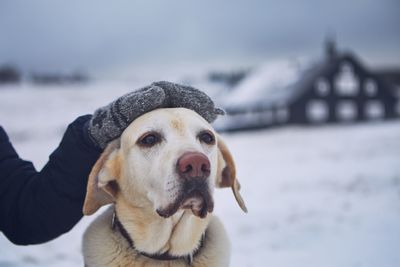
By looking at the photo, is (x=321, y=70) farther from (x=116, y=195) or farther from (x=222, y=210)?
(x=116, y=195)

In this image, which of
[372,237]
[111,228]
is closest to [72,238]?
[111,228]

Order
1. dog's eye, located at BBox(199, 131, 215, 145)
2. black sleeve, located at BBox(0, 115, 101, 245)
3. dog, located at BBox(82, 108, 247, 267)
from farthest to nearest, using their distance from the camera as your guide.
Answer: black sleeve, located at BBox(0, 115, 101, 245) < dog's eye, located at BBox(199, 131, 215, 145) < dog, located at BBox(82, 108, 247, 267)

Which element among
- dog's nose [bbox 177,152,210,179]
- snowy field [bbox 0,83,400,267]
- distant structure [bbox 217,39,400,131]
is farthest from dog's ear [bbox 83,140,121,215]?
distant structure [bbox 217,39,400,131]

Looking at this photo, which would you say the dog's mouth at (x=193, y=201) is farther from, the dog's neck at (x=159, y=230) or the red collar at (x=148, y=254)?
the red collar at (x=148, y=254)

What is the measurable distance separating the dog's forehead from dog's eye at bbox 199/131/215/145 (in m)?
0.04

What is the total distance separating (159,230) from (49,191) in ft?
2.61

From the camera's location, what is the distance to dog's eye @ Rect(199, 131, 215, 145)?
248 centimetres

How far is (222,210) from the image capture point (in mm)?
6453

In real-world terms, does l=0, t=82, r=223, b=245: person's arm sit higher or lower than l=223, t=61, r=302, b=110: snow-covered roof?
higher

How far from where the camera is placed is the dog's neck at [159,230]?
2438 millimetres

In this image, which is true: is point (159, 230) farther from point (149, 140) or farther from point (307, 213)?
point (307, 213)

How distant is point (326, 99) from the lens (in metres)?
28.2

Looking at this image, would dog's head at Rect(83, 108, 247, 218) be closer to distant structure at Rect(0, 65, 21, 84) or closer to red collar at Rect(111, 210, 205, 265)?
red collar at Rect(111, 210, 205, 265)

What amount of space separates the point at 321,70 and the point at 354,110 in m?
4.09
